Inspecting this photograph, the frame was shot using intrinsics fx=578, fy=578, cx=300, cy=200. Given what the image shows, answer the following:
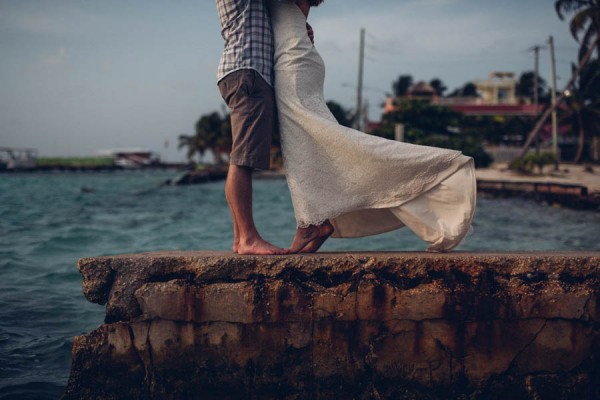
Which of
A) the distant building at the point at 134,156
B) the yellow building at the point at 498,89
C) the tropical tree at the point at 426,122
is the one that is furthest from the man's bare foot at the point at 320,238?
the distant building at the point at 134,156

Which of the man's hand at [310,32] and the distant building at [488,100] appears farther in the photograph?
the distant building at [488,100]

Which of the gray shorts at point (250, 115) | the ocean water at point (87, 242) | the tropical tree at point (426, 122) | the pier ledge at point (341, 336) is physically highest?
the tropical tree at point (426, 122)

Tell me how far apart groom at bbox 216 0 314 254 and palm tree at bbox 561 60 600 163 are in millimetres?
32958

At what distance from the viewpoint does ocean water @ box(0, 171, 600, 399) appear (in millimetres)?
3596

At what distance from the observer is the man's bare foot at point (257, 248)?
2650 millimetres

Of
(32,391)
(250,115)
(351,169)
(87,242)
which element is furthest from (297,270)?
(87,242)

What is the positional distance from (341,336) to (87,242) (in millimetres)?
8090

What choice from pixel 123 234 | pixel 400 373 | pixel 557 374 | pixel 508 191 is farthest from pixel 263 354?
pixel 508 191

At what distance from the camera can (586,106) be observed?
104 ft

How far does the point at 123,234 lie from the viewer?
1079 cm

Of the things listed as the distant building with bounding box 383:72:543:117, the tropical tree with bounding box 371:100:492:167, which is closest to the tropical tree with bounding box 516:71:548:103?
the distant building with bounding box 383:72:543:117

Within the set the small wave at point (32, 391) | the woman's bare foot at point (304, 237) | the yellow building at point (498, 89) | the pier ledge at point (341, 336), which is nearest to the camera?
the pier ledge at point (341, 336)

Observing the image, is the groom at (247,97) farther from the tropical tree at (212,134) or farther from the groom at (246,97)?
the tropical tree at (212,134)

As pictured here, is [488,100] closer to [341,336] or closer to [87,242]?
[87,242]
